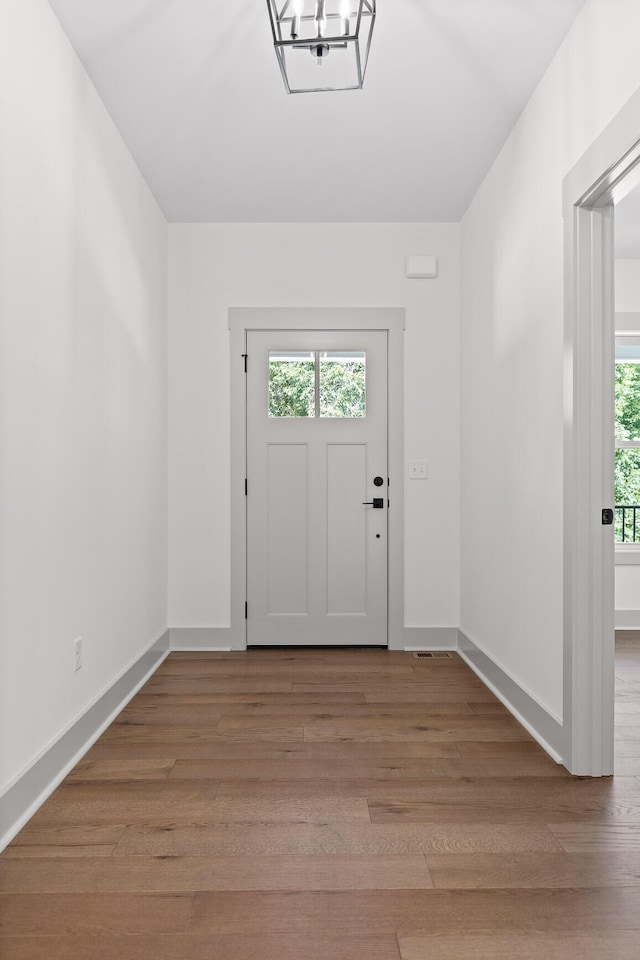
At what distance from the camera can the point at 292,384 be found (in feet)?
14.0

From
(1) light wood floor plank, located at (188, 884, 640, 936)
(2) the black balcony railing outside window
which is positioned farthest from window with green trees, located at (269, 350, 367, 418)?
(1) light wood floor plank, located at (188, 884, 640, 936)

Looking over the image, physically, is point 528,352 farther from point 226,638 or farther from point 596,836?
point 226,638

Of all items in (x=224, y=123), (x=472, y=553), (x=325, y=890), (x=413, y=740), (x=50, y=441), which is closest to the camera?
(x=325, y=890)

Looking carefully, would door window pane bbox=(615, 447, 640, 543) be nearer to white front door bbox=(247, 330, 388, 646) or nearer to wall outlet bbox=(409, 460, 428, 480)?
wall outlet bbox=(409, 460, 428, 480)

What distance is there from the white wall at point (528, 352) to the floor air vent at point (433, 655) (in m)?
0.29

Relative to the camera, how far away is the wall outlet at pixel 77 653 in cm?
254

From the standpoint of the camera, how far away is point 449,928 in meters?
1.58

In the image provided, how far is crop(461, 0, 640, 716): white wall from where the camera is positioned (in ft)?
7.48

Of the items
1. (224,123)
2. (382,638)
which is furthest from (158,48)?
(382,638)

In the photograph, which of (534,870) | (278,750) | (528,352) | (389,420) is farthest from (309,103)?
(534,870)

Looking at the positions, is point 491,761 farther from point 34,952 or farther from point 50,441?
point 50,441

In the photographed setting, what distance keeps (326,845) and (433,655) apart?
2272 millimetres

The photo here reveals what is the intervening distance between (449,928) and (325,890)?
327 mm

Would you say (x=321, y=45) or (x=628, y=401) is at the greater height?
(x=321, y=45)
